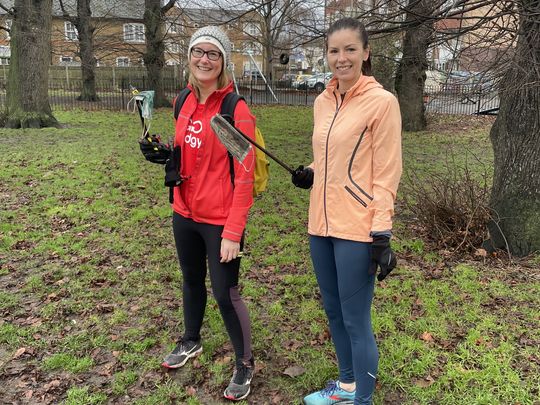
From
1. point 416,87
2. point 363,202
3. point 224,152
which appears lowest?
point 363,202

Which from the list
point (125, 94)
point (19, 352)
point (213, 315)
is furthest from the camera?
point (125, 94)

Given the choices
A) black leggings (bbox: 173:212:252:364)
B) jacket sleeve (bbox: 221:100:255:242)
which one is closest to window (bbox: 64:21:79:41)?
black leggings (bbox: 173:212:252:364)

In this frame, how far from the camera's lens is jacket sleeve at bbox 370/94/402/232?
2139 mm

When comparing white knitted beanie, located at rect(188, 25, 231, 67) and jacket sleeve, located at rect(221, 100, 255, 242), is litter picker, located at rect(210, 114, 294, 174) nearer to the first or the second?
jacket sleeve, located at rect(221, 100, 255, 242)

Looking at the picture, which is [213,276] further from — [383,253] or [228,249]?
[383,253]

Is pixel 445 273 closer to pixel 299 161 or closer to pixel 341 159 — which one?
pixel 341 159

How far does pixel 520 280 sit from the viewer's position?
4465 mm

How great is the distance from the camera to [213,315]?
3.88 meters

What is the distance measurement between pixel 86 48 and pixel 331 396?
25.1m

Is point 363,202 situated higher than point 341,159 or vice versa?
point 341,159

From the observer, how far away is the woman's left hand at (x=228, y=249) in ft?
8.44

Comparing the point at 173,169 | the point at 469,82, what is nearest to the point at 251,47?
the point at 469,82

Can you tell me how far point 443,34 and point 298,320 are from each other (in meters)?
3.69

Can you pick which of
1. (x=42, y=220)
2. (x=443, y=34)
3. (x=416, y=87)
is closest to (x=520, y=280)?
(x=443, y=34)
